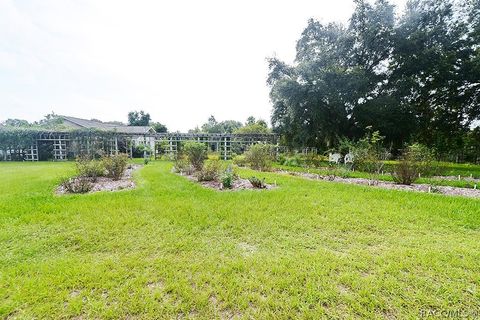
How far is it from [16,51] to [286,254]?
1313 centimetres

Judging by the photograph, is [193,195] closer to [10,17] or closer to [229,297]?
[229,297]

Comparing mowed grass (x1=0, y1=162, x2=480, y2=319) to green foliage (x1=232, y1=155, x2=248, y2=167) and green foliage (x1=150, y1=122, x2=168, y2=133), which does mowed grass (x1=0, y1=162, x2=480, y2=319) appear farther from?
green foliage (x1=150, y1=122, x2=168, y2=133)

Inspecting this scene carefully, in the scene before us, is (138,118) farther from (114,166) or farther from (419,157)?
(419,157)

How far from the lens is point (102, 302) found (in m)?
1.80

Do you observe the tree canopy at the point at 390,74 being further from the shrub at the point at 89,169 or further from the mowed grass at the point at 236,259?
the shrub at the point at 89,169

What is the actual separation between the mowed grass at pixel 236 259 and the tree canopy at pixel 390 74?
10572 millimetres

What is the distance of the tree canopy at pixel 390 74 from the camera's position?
13367 mm

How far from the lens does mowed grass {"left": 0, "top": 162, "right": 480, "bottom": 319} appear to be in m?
1.77

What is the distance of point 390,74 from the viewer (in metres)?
15.3

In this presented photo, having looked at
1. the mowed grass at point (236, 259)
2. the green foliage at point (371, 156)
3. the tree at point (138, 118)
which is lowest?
the mowed grass at point (236, 259)

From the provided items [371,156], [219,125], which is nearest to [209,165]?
[371,156]

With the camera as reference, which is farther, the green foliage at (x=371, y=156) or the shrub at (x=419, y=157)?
the green foliage at (x=371, y=156)

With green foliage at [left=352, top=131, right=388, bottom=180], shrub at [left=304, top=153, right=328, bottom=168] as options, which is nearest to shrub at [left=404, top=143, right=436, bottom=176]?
green foliage at [left=352, top=131, right=388, bottom=180]

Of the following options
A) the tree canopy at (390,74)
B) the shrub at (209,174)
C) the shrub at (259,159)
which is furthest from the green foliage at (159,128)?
the shrub at (209,174)
